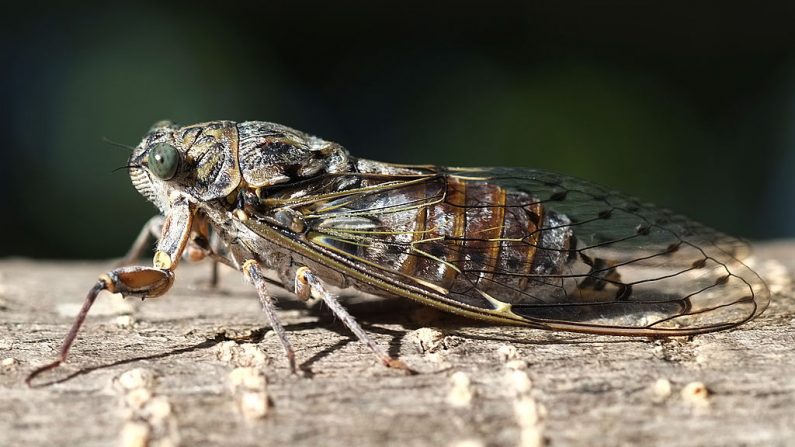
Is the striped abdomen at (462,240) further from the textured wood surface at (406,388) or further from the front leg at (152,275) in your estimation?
the front leg at (152,275)

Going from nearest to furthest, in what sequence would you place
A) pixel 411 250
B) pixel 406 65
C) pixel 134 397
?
pixel 134 397
pixel 411 250
pixel 406 65

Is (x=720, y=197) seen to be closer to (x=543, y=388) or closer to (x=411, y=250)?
(x=411, y=250)

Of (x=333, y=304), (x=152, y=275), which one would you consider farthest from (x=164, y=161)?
(x=333, y=304)

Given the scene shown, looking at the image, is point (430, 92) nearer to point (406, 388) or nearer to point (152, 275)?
point (152, 275)

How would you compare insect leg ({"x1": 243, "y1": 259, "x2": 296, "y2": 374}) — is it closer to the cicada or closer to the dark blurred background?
the cicada

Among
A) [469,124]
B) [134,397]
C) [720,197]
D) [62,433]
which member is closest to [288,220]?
[134,397]

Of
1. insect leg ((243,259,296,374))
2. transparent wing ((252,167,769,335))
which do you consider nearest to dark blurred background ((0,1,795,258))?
transparent wing ((252,167,769,335))
